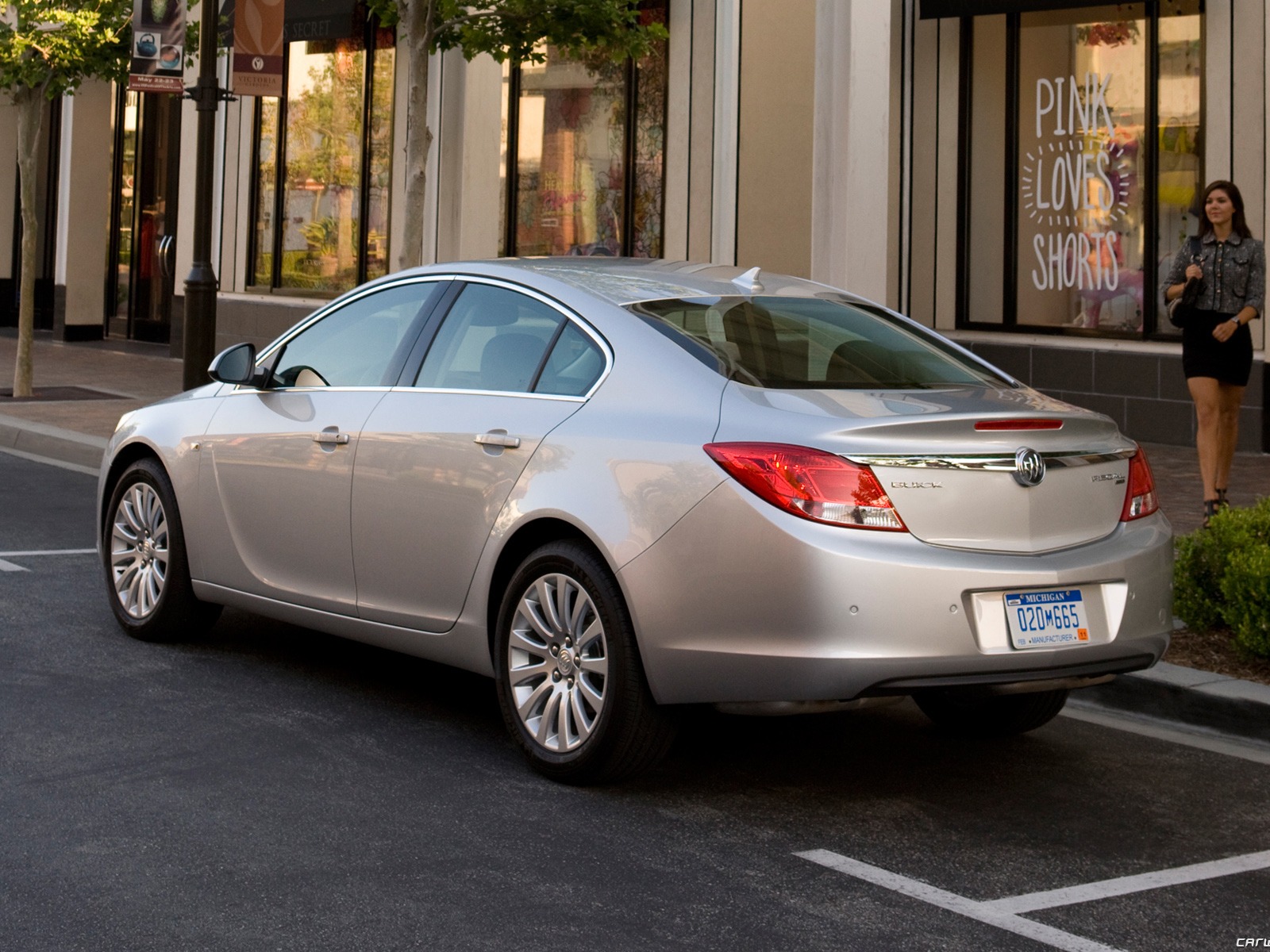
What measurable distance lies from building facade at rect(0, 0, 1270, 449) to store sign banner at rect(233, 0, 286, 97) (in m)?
1.85

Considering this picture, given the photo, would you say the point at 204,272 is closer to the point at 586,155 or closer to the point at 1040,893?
the point at 586,155

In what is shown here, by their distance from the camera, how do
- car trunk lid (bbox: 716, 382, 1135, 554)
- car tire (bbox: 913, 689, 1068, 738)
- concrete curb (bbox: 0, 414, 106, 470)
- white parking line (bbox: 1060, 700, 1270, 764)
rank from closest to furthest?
car trunk lid (bbox: 716, 382, 1135, 554) < car tire (bbox: 913, 689, 1068, 738) < white parking line (bbox: 1060, 700, 1270, 764) < concrete curb (bbox: 0, 414, 106, 470)

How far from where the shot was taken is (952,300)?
55.7ft

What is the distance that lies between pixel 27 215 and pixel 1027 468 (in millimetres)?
14711

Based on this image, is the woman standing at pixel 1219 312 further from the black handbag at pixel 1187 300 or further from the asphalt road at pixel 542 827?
the asphalt road at pixel 542 827

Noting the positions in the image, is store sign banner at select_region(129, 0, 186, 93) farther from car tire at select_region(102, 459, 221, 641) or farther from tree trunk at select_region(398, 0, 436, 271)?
car tire at select_region(102, 459, 221, 641)

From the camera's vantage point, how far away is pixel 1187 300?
10414 millimetres

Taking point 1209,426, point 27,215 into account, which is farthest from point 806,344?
point 27,215

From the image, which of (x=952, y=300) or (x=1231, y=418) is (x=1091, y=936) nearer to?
(x=1231, y=418)

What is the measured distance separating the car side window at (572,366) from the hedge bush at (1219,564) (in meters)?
2.77

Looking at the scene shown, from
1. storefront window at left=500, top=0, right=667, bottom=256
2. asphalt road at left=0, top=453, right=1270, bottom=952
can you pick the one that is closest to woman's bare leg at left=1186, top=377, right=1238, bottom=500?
asphalt road at left=0, top=453, right=1270, bottom=952

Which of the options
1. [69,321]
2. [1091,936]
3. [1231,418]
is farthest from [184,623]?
→ [69,321]

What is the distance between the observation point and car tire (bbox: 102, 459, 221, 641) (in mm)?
7164

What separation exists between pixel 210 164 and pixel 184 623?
8.35 meters
